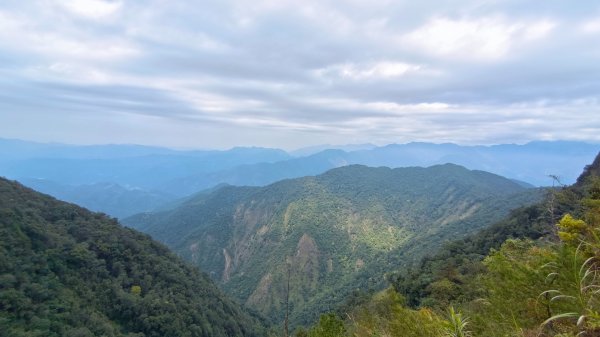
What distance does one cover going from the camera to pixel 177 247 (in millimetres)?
193250

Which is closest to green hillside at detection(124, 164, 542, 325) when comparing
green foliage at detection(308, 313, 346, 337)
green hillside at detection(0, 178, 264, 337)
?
green hillside at detection(0, 178, 264, 337)

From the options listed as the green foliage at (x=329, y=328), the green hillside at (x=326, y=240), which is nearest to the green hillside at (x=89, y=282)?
the green foliage at (x=329, y=328)

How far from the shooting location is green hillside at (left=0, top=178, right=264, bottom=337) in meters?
Answer: 42.6

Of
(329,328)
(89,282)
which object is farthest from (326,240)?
(329,328)

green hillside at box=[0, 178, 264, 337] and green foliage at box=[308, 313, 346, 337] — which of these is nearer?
green foliage at box=[308, 313, 346, 337]

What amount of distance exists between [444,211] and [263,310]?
9748 centimetres

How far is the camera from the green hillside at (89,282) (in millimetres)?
42562

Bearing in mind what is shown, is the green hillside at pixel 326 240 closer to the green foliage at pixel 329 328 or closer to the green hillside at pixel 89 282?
the green hillside at pixel 89 282

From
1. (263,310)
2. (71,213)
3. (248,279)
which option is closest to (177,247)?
(248,279)

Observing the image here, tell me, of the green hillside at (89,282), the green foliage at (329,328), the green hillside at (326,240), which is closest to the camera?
the green foliage at (329,328)

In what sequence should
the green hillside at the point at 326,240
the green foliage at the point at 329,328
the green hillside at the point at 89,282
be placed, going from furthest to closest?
the green hillside at the point at 326,240
the green hillside at the point at 89,282
the green foliage at the point at 329,328

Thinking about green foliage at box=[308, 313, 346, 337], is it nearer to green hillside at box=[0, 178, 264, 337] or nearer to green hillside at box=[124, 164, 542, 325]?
green hillside at box=[0, 178, 264, 337]

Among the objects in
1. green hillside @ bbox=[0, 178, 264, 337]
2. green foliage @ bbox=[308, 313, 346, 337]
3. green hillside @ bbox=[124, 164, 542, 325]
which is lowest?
green hillside @ bbox=[124, 164, 542, 325]

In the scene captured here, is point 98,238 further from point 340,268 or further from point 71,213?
point 340,268
